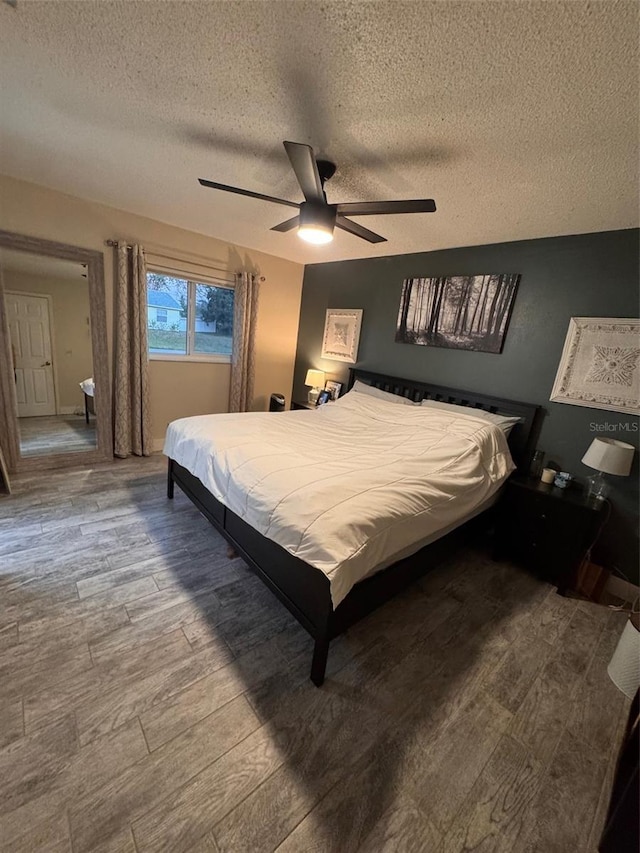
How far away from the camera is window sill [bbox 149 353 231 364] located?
3.79m

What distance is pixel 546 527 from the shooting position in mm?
2336

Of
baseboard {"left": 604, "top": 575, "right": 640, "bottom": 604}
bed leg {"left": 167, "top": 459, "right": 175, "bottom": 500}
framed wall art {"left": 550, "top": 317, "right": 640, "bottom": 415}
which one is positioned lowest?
baseboard {"left": 604, "top": 575, "right": 640, "bottom": 604}

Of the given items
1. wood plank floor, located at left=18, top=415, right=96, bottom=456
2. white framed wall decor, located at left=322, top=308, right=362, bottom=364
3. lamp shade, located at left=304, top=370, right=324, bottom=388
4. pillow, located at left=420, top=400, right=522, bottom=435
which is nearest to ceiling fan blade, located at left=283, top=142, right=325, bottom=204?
pillow, located at left=420, top=400, right=522, bottom=435

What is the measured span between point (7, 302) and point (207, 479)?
8.22 ft

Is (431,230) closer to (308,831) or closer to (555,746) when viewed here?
(555,746)

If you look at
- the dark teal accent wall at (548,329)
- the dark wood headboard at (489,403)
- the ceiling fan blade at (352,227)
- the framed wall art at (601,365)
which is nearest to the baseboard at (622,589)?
the dark teal accent wall at (548,329)

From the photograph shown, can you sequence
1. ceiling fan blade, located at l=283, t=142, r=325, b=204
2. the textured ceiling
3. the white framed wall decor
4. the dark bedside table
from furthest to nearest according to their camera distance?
1. the white framed wall decor
2. the dark bedside table
3. ceiling fan blade, located at l=283, t=142, r=325, b=204
4. the textured ceiling

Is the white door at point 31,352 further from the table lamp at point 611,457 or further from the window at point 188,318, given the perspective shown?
the table lamp at point 611,457

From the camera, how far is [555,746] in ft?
4.49

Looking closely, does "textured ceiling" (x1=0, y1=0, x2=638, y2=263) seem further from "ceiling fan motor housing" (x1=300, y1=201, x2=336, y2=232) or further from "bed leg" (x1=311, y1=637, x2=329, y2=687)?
"bed leg" (x1=311, y1=637, x2=329, y2=687)

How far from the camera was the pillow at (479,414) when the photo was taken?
2656 millimetres

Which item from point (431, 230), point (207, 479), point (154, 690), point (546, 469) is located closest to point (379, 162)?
point (431, 230)

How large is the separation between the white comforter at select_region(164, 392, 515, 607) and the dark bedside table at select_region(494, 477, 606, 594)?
275 mm

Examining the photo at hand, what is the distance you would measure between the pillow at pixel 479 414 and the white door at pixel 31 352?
143 inches
